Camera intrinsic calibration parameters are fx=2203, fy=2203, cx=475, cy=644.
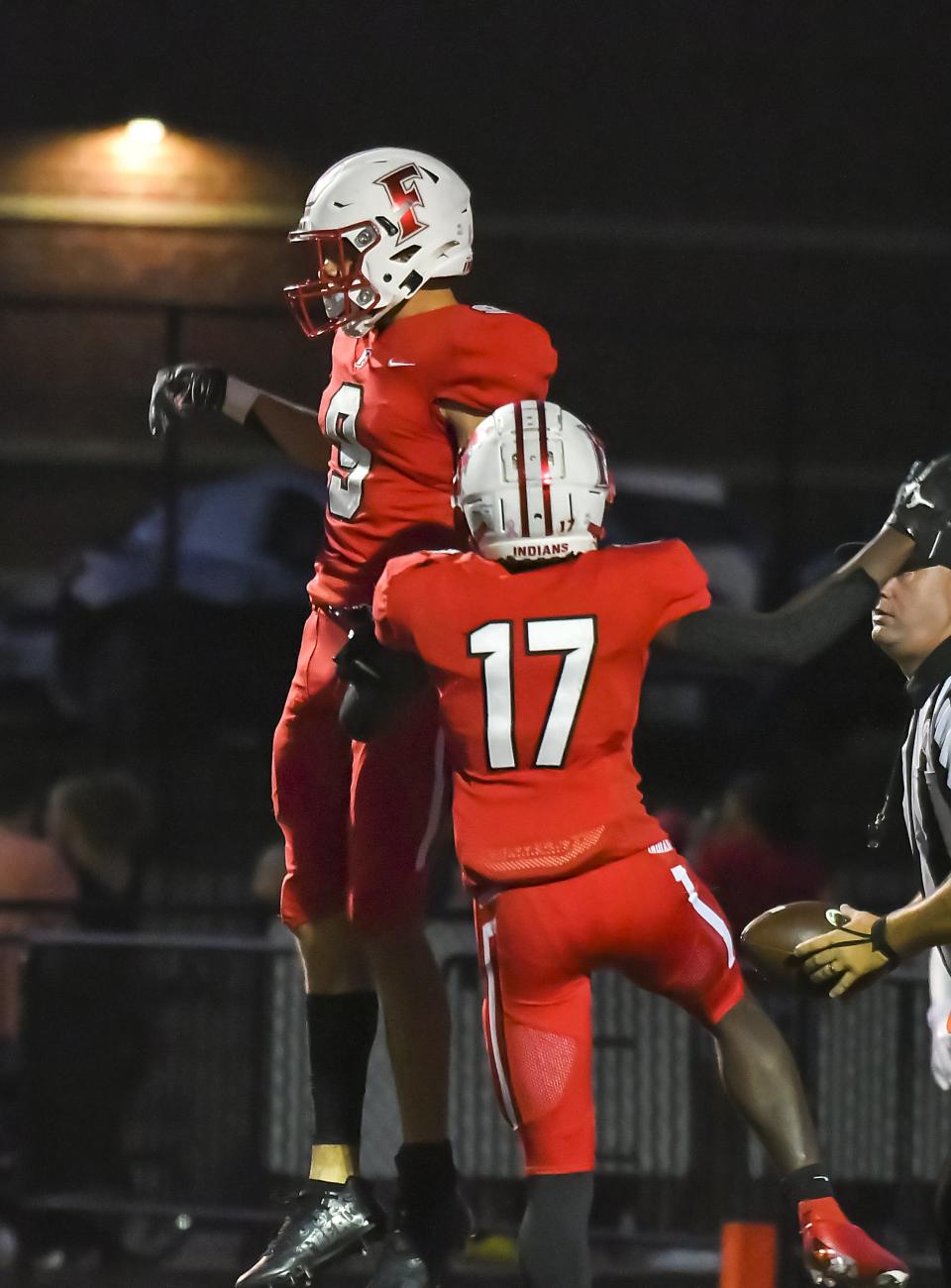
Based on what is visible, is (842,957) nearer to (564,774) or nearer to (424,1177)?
(564,774)

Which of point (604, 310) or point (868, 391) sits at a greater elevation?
point (604, 310)

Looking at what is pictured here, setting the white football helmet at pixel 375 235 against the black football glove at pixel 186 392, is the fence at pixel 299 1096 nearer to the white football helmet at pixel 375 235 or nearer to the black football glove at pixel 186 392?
the black football glove at pixel 186 392

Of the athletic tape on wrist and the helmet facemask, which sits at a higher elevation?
the helmet facemask

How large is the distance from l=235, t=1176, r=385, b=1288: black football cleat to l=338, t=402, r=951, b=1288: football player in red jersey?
49cm

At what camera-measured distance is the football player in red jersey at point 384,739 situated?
3.54 meters

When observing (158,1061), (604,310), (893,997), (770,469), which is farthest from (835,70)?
(158,1061)

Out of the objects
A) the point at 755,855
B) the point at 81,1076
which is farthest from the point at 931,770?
the point at 81,1076

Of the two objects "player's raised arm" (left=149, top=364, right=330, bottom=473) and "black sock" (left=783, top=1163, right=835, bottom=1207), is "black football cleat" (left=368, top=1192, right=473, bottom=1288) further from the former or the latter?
"player's raised arm" (left=149, top=364, right=330, bottom=473)

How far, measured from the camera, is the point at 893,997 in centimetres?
587

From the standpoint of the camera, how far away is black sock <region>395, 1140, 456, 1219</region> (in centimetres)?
368

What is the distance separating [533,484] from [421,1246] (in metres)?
1.31

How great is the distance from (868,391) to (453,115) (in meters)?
2.18

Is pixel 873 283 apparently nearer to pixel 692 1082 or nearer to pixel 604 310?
pixel 604 310

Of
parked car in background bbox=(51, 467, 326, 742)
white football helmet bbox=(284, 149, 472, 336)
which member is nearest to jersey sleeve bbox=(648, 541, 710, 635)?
white football helmet bbox=(284, 149, 472, 336)
